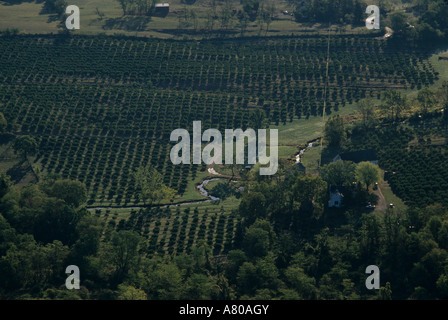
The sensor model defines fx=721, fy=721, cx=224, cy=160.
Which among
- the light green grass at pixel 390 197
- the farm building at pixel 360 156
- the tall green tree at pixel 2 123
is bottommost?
the tall green tree at pixel 2 123

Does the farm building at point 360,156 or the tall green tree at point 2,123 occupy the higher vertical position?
the farm building at point 360,156

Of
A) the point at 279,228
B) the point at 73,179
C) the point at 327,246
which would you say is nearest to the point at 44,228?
the point at 73,179

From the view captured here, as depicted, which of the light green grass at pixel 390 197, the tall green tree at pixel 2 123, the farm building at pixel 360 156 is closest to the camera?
the light green grass at pixel 390 197

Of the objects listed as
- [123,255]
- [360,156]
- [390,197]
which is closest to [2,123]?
[123,255]

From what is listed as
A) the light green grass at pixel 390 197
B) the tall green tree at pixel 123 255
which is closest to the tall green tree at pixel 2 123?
the tall green tree at pixel 123 255

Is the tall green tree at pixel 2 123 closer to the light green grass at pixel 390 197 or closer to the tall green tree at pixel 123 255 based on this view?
the tall green tree at pixel 123 255

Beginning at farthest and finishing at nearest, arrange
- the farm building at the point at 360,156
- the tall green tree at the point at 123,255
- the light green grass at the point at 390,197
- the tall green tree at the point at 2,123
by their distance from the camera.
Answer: the tall green tree at the point at 2,123 < the farm building at the point at 360,156 < the light green grass at the point at 390,197 < the tall green tree at the point at 123,255

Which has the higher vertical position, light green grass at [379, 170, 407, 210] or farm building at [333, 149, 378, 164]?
farm building at [333, 149, 378, 164]

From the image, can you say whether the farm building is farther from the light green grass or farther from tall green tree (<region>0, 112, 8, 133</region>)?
tall green tree (<region>0, 112, 8, 133</region>)

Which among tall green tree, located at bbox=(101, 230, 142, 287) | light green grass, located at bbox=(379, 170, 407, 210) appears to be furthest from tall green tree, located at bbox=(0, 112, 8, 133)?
light green grass, located at bbox=(379, 170, 407, 210)
